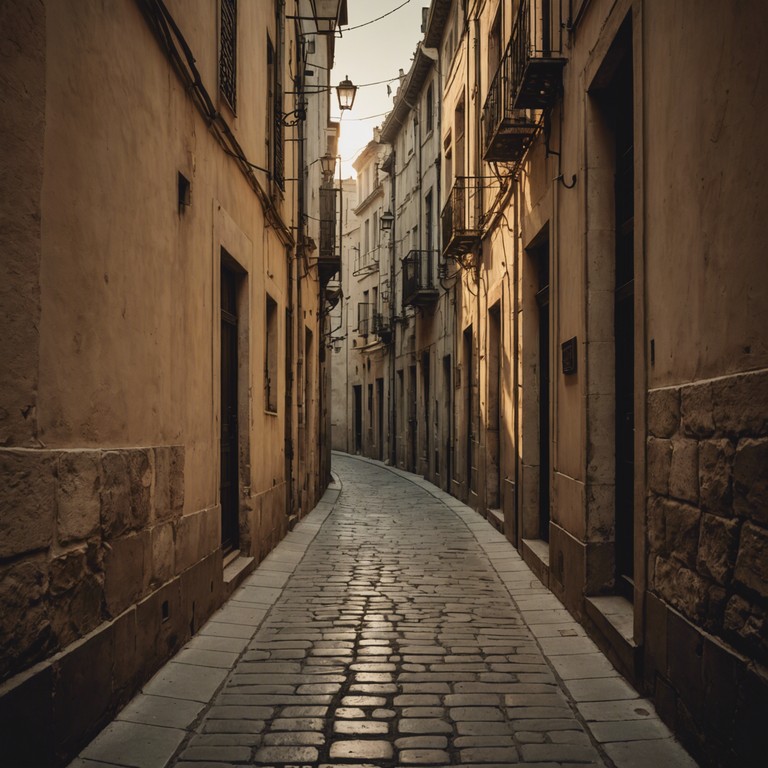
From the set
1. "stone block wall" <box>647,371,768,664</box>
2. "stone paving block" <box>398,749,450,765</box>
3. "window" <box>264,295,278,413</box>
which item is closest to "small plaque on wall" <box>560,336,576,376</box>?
"stone block wall" <box>647,371,768,664</box>

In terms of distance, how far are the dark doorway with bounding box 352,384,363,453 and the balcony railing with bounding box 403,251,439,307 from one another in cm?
1411

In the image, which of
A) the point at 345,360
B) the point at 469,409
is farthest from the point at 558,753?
the point at 345,360

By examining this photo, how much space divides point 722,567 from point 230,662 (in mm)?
3282

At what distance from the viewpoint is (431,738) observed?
165 inches

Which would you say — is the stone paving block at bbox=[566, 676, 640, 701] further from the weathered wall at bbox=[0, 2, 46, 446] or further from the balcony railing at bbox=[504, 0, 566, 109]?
the balcony railing at bbox=[504, 0, 566, 109]

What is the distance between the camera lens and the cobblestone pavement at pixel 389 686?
404 cm

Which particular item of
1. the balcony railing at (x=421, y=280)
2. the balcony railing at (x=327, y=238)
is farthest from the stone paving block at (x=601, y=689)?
the balcony railing at (x=421, y=280)

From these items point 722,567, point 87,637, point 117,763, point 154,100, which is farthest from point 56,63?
point 722,567

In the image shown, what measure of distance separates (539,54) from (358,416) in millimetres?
29262

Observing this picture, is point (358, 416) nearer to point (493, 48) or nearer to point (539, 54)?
point (493, 48)

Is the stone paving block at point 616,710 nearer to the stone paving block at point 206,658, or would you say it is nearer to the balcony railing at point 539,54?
the stone paving block at point 206,658

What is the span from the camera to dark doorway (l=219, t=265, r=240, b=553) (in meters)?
8.32

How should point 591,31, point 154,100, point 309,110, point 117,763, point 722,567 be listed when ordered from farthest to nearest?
1. point 309,110
2. point 591,31
3. point 154,100
4. point 117,763
5. point 722,567

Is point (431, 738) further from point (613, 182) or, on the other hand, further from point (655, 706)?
point (613, 182)
